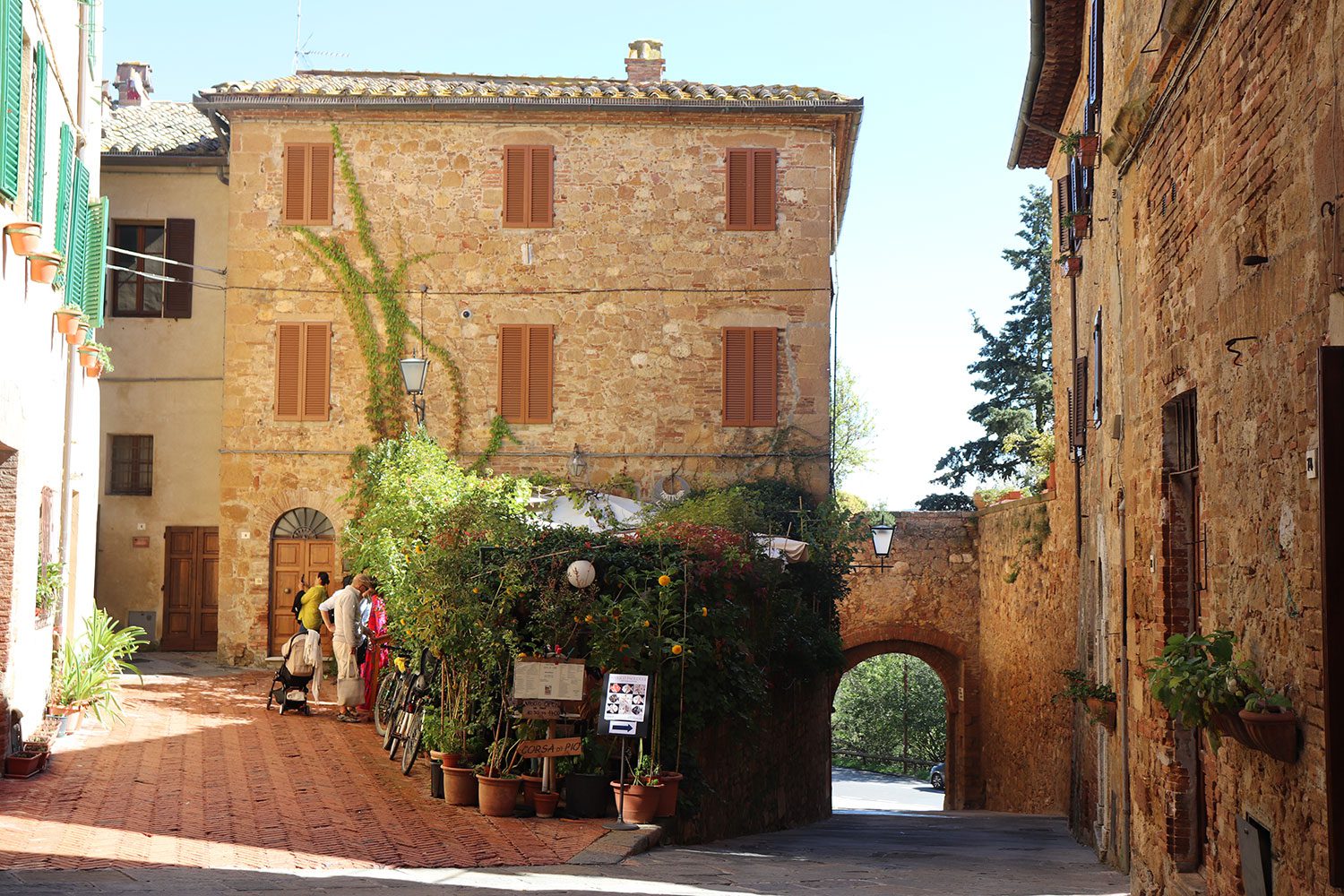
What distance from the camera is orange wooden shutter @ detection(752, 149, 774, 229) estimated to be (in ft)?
64.1

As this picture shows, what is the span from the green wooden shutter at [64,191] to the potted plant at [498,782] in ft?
16.9

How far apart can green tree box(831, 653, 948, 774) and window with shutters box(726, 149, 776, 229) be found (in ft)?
74.3

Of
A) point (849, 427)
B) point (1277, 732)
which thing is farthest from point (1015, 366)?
point (1277, 732)

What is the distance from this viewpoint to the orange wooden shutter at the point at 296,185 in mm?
19375

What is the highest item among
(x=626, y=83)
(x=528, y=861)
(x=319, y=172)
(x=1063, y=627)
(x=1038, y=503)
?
(x=626, y=83)

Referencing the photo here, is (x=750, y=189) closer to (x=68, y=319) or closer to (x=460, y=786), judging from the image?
(x=68, y=319)

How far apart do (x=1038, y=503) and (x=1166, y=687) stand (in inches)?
493

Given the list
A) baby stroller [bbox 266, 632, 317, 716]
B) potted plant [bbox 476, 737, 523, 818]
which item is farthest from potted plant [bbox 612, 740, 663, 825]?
baby stroller [bbox 266, 632, 317, 716]

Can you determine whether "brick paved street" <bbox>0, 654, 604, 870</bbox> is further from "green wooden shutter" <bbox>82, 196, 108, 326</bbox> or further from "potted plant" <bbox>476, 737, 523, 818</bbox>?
"green wooden shutter" <bbox>82, 196, 108, 326</bbox>

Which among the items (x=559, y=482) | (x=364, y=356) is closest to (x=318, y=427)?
(x=364, y=356)

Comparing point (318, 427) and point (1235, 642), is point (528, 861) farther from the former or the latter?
point (318, 427)

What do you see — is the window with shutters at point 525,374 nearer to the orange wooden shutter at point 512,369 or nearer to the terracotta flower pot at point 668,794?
the orange wooden shutter at point 512,369

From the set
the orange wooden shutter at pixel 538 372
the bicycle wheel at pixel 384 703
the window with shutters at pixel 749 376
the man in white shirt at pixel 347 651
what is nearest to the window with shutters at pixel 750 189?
the window with shutters at pixel 749 376

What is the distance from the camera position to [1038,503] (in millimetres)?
18188
